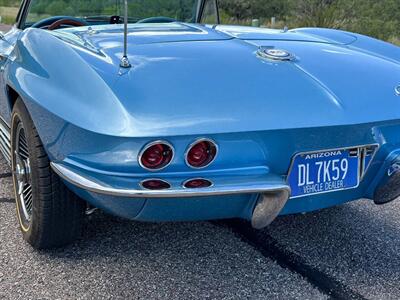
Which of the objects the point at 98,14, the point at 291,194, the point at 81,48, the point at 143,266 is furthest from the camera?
the point at 98,14

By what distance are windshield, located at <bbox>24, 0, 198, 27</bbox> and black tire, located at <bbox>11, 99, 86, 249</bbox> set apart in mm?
1362

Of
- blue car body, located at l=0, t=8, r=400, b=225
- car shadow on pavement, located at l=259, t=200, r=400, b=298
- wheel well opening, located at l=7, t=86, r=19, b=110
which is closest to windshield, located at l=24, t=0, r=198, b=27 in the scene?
wheel well opening, located at l=7, t=86, r=19, b=110

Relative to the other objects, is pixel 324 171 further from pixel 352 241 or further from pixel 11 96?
pixel 11 96

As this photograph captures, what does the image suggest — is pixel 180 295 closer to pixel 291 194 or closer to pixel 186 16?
pixel 291 194

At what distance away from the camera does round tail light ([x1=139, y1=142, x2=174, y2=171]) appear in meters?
2.03

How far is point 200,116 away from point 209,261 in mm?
980

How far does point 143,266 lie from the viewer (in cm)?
267

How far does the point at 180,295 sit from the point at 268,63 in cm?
117

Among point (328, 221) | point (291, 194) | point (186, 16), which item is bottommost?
point (328, 221)

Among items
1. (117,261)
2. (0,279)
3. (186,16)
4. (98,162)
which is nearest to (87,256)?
(117,261)

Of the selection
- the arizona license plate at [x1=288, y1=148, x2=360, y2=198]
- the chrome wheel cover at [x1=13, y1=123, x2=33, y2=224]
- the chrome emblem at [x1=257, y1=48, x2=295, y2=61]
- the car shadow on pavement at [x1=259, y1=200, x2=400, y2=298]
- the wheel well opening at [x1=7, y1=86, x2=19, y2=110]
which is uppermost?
the chrome emblem at [x1=257, y1=48, x2=295, y2=61]

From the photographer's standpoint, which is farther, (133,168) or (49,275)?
(49,275)

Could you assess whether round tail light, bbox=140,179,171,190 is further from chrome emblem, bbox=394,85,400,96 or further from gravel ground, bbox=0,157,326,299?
chrome emblem, bbox=394,85,400,96

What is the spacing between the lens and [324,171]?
232cm
